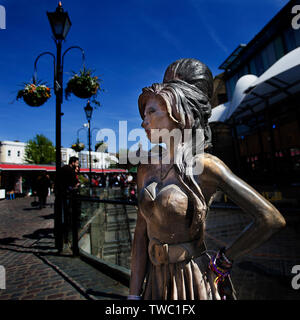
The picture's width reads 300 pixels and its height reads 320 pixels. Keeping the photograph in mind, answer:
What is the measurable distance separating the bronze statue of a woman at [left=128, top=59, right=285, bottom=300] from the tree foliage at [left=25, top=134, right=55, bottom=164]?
141 feet

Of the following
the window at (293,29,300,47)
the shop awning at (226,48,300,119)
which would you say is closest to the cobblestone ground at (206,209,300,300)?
the shop awning at (226,48,300,119)

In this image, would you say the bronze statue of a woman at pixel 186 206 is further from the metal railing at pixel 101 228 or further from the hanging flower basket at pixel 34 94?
the hanging flower basket at pixel 34 94

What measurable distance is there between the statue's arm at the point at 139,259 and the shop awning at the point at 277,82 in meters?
7.60

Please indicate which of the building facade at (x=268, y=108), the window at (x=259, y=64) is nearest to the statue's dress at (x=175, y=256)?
the building facade at (x=268, y=108)

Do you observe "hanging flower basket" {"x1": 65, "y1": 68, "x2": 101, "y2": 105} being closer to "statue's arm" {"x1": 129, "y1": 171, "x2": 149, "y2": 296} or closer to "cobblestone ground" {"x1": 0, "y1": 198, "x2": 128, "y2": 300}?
"cobblestone ground" {"x1": 0, "y1": 198, "x2": 128, "y2": 300}

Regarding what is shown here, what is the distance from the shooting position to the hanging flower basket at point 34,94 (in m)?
5.09

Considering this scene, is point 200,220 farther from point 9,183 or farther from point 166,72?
point 9,183

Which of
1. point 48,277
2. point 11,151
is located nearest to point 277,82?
point 48,277

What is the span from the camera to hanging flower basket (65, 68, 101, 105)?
222 inches

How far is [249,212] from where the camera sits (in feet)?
3.00

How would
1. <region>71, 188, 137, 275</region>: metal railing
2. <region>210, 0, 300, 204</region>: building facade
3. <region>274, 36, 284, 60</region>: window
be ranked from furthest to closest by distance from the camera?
<region>274, 36, 284, 60</region>: window
<region>210, 0, 300, 204</region>: building facade
<region>71, 188, 137, 275</region>: metal railing

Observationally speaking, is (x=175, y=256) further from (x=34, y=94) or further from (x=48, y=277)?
(x=34, y=94)

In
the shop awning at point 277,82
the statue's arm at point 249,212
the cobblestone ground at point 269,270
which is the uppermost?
the shop awning at point 277,82

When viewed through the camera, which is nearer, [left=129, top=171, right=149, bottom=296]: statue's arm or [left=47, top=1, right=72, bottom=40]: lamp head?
[left=129, top=171, right=149, bottom=296]: statue's arm
